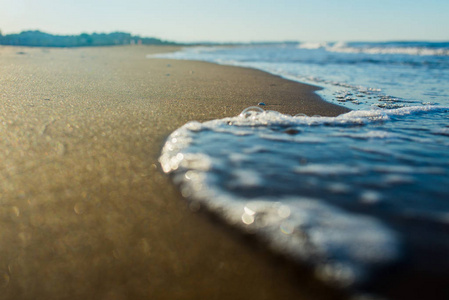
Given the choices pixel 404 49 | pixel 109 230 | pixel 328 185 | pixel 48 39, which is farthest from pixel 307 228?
pixel 48 39

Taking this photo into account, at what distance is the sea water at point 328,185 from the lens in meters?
1.19

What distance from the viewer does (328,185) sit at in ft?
5.51

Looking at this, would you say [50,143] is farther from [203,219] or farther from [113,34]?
[113,34]

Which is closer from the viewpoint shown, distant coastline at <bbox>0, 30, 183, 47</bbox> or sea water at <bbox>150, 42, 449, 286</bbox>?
sea water at <bbox>150, 42, 449, 286</bbox>

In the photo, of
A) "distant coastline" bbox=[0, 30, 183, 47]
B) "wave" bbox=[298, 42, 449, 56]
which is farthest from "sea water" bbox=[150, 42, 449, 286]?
"distant coastline" bbox=[0, 30, 183, 47]

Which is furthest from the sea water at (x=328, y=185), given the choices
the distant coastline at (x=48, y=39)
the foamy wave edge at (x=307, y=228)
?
the distant coastline at (x=48, y=39)

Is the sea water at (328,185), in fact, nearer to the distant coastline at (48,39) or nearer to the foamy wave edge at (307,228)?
the foamy wave edge at (307,228)

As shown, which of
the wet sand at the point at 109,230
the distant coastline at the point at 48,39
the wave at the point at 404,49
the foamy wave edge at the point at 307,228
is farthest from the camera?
the distant coastline at the point at 48,39

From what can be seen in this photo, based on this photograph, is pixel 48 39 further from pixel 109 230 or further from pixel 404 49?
pixel 109 230

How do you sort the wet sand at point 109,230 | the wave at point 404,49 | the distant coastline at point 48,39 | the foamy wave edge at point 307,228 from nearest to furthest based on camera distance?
the wet sand at point 109,230
the foamy wave edge at point 307,228
the wave at point 404,49
the distant coastline at point 48,39

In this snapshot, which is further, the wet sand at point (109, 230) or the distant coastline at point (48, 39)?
the distant coastline at point (48, 39)

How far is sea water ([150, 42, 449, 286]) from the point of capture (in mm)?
1189

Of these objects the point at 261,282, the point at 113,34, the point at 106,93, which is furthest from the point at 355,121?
the point at 113,34

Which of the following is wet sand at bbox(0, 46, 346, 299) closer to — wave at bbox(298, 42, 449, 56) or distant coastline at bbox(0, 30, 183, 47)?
wave at bbox(298, 42, 449, 56)
